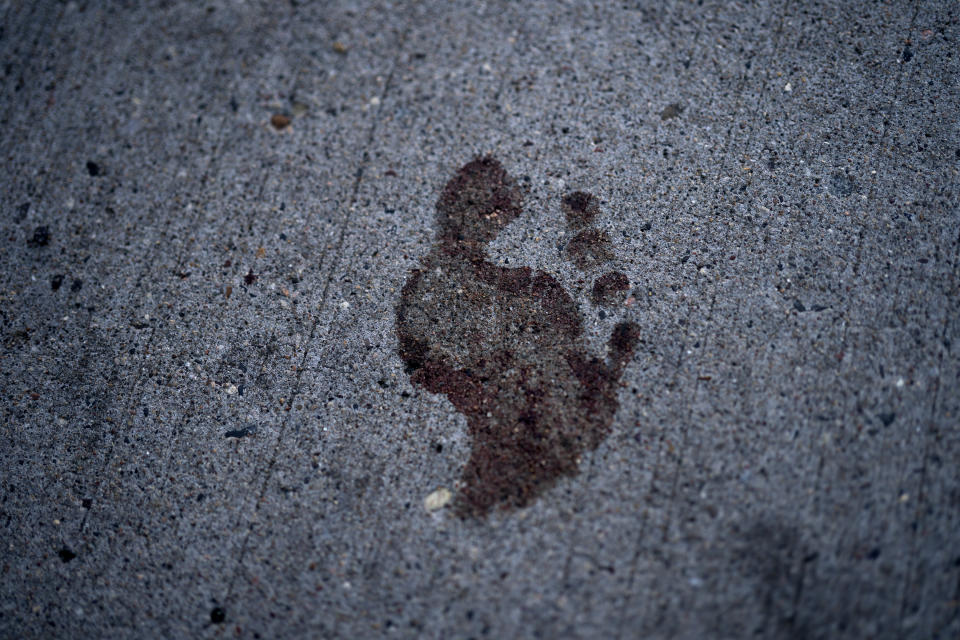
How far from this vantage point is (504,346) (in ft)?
6.64

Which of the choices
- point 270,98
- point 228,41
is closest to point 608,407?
point 270,98

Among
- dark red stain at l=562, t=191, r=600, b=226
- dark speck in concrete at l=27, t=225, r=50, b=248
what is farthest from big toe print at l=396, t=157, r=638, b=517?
dark speck in concrete at l=27, t=225, r=50, b=248

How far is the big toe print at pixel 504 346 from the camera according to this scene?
6.24 feet

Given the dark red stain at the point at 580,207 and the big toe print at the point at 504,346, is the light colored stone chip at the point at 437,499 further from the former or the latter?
the dark red stain at the point at 580,207

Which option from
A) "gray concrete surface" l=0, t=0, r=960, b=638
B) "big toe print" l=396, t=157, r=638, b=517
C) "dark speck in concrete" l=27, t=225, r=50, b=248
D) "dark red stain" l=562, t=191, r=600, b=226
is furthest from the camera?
"dark speck in concrete" l=27, t=225, r=50, b=248

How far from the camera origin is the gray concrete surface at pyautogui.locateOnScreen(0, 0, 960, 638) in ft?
5.88

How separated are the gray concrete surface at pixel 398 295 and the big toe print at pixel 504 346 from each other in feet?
0.18

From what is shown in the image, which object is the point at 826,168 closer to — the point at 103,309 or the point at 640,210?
the point at 640,210

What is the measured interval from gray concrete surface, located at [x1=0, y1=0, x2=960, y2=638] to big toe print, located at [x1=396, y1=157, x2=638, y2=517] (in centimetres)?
5

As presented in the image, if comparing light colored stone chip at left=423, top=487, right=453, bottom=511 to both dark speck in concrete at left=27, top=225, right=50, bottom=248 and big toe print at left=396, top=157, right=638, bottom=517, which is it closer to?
big toe print at left=396, top=157, right=638, bottom=517

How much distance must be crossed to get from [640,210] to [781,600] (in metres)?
1.36

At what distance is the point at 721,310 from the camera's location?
6.49 feet

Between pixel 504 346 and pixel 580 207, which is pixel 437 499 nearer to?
pixel 504 346

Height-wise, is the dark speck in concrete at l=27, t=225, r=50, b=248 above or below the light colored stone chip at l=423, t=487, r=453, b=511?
above
